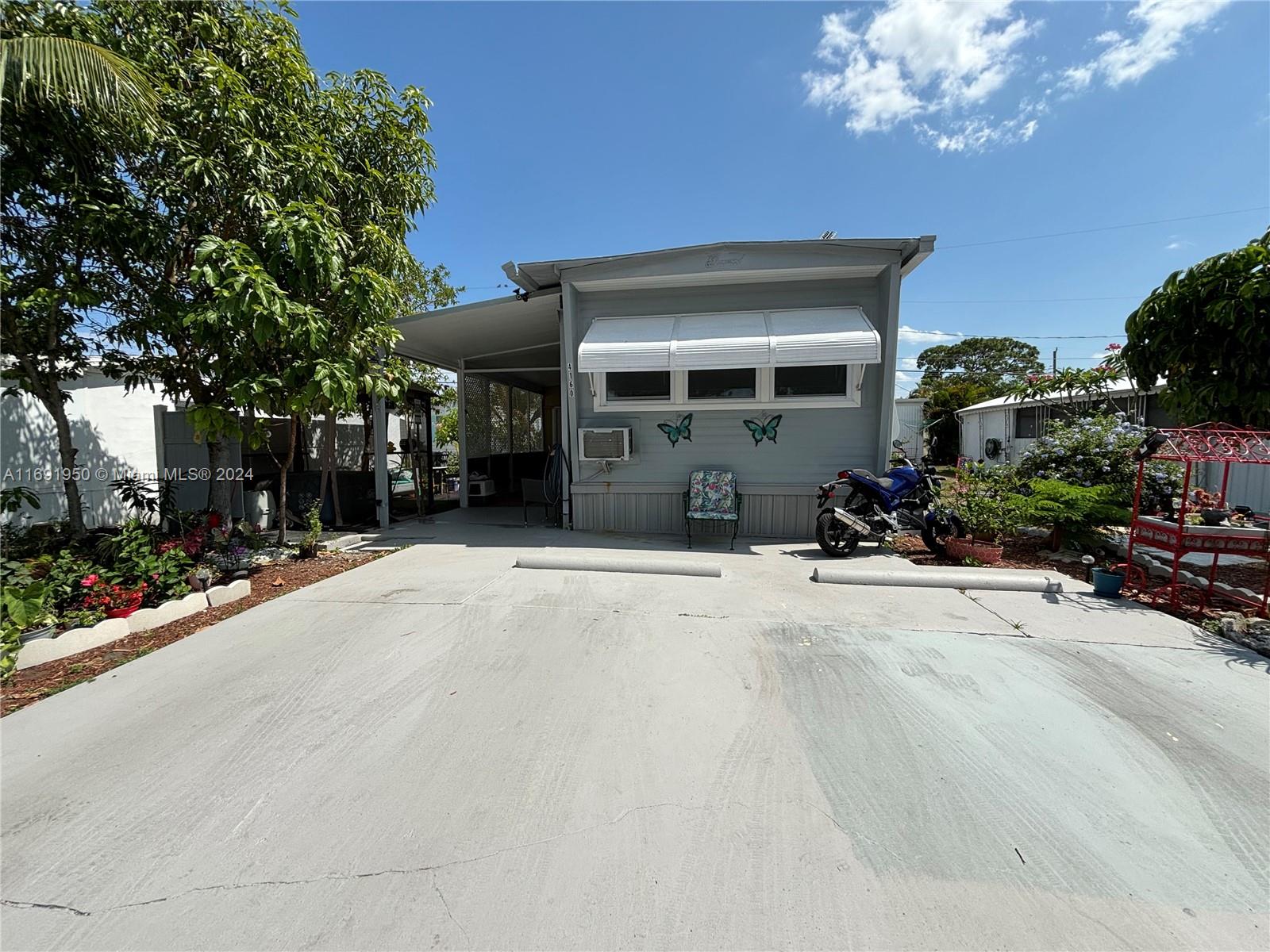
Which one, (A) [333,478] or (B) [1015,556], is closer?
(B) [1015,556]

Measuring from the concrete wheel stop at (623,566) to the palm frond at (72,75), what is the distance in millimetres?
4739

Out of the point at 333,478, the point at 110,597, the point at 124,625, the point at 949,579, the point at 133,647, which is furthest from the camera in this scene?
the point at 333,478

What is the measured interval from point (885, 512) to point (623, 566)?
125 inches

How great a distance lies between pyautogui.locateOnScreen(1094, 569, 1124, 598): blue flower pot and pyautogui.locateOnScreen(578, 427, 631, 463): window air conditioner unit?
16.0ft

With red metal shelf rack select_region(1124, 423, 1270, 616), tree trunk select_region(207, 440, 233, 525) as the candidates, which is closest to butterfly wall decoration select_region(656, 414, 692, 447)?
red metal shelf rack select_region(1124, 423, 1270, 616)

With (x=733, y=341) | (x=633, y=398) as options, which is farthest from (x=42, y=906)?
(x=633, y=398)

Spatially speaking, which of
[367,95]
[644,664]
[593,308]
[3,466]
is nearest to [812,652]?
[644,664]

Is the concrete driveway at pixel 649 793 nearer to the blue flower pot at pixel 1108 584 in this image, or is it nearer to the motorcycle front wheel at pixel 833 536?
the blue flower pot at pixel 1108 584

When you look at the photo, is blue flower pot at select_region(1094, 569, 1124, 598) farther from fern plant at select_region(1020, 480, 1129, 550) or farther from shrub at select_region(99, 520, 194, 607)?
shrub at select_region(99, 520, 194, 607)

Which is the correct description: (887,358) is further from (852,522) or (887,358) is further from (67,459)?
(67,459)

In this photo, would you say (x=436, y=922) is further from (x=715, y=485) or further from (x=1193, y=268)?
(x=1193, y=268)

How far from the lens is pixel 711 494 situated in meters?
6.61

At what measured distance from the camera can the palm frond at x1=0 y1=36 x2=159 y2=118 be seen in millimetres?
3502

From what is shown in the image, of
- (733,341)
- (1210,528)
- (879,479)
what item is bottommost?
(1210,528)
